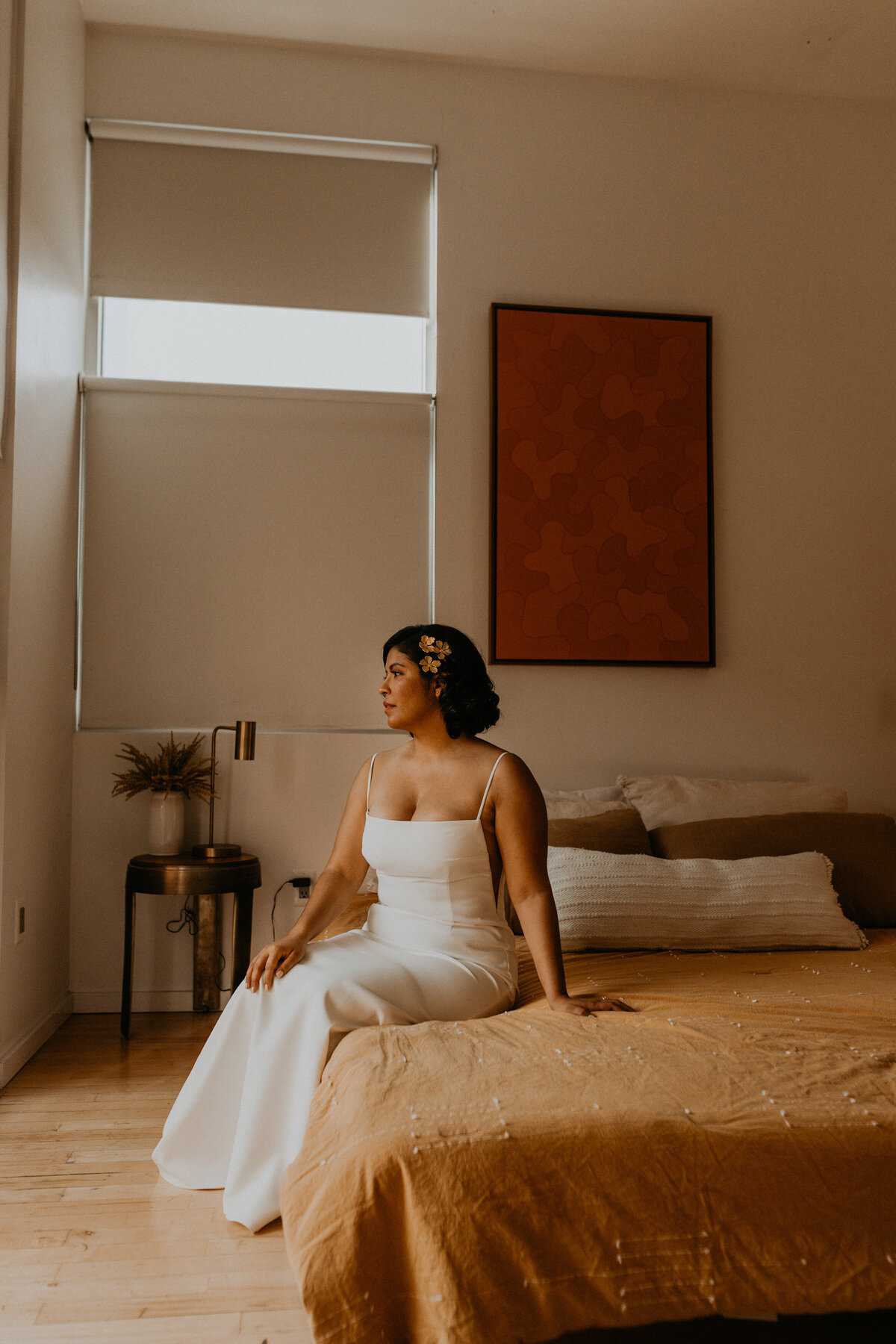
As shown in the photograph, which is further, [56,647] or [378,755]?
[56,647]

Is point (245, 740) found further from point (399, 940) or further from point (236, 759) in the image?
point (399, 940)

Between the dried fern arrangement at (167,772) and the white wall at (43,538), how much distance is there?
0.22 m

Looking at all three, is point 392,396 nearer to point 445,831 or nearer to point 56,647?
point 56,647

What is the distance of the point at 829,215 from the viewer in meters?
4.19

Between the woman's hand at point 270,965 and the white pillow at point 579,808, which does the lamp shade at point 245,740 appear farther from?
the woman's hand at point 270,965

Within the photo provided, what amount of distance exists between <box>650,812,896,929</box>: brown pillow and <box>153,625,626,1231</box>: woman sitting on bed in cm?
104

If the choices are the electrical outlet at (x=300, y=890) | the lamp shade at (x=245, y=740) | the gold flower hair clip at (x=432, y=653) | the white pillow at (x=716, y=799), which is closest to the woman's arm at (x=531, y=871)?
the gold flower hair clip at (x=432, y=653)

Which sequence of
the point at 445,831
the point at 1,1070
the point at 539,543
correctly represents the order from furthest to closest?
the point at 539,543, the point at 1,1070, the point at 445,831

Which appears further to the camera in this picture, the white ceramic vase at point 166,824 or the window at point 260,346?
the window at point 260,346

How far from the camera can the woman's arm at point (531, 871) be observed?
2.12 m

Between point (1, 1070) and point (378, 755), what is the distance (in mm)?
1471

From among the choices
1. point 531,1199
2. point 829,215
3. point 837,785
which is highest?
point 829,215

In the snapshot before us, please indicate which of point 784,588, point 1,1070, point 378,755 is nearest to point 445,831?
point 378,755

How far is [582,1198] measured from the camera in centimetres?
137
